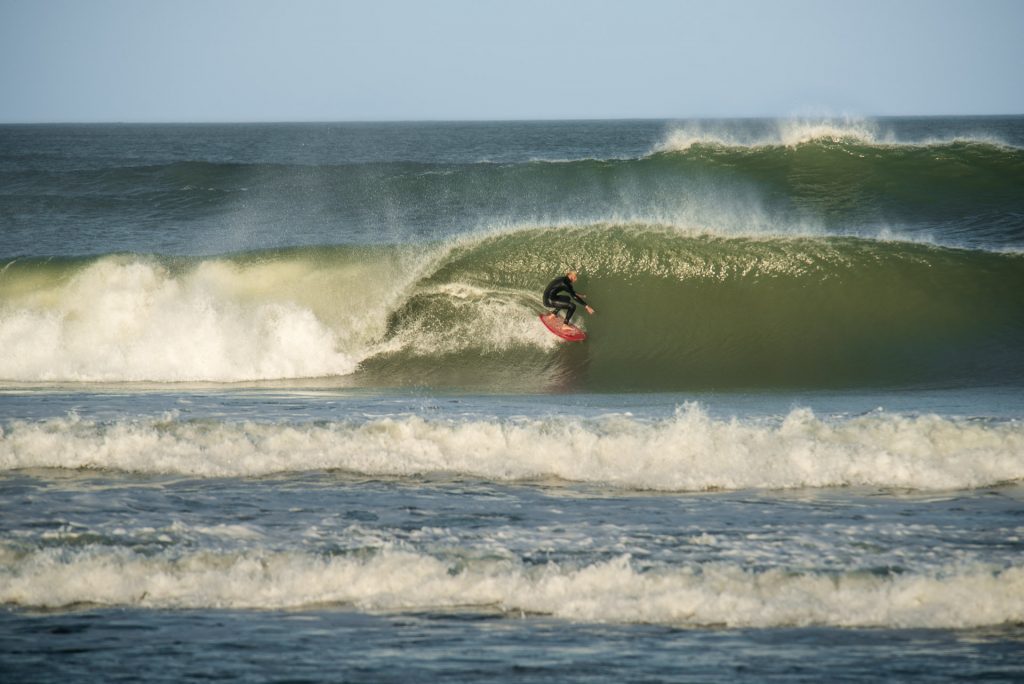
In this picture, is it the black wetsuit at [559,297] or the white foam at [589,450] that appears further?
the black wetsuit at [559,297]

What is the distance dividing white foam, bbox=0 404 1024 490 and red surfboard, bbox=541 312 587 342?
5467mm

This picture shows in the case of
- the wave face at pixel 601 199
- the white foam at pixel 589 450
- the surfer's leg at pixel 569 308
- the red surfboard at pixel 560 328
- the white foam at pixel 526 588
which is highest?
the wave face at pixel 601 199

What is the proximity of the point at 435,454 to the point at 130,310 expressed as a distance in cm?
934

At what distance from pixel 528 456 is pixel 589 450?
1.72 feet

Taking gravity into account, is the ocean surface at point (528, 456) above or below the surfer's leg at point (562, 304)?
below

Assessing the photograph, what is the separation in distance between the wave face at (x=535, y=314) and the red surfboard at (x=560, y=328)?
0.19 m

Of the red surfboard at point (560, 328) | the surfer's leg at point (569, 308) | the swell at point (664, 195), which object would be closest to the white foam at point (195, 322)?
the red surfboard at point (560, 328)

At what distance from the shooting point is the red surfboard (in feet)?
50.4

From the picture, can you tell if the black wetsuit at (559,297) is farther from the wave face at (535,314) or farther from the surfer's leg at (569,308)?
the wave face at (535,314)

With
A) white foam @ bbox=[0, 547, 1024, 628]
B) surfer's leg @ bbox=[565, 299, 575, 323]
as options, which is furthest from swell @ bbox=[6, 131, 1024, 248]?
white foam @ bbox=[0, 547, 1024, 628]

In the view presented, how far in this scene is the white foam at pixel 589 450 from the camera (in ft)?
28.2

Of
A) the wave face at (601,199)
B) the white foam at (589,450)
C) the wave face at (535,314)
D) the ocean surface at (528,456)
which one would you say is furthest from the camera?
the wave face at (601,199)

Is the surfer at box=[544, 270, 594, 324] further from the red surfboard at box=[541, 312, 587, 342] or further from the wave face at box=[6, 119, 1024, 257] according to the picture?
the wave face at box=[6, 119, 1024, 257]

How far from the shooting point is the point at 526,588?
20.6 ft
